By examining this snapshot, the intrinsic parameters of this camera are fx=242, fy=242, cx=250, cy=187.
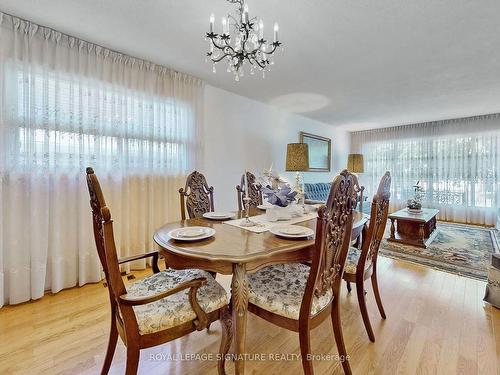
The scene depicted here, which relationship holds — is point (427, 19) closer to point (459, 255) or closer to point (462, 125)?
point (459, 255)

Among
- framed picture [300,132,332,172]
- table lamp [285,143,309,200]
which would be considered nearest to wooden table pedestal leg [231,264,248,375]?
table lamp [285,143,309,200]

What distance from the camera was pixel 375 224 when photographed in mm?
1649

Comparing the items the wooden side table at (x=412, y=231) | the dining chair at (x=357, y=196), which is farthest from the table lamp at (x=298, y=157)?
the wooden side table at (x=412, y=231)

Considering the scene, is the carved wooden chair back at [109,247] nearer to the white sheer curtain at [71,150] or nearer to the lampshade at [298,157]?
the white sheer curtain at [71,150]

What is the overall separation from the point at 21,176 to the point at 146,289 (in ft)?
5.49

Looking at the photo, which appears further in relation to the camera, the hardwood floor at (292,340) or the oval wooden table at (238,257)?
the hardwood floor at (292,340)

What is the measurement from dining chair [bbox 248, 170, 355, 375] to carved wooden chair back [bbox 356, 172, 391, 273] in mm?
423

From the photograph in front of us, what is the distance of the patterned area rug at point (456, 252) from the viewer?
9.20 feet

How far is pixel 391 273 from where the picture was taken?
2703mm

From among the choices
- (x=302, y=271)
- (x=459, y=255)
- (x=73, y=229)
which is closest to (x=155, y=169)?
(x=73, y=229)

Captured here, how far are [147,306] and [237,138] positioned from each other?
3.04 metres

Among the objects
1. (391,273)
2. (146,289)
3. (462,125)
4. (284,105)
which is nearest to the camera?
(146,289)

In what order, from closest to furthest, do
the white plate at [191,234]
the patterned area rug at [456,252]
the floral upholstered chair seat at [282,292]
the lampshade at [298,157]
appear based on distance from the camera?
the floral upholstered chair seat at [282,292]
the white plate at [191,234]
the patterned area rug at [456,252]
the lampshade at [298,157]

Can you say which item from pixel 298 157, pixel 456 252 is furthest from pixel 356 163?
pixel 456 252
